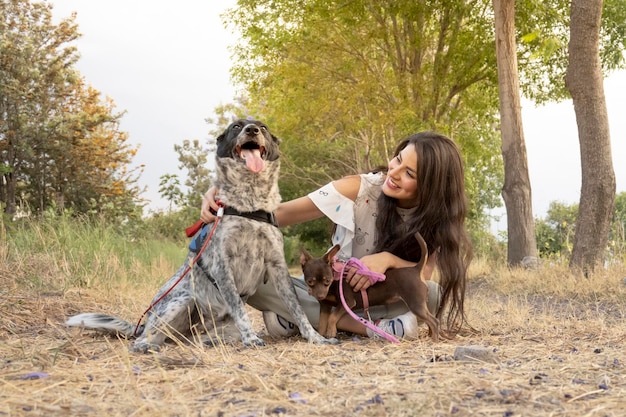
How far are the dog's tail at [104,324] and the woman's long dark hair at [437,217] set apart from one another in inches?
75.0

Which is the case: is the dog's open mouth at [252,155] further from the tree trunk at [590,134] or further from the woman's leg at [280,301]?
the tree trunk at [590,134]

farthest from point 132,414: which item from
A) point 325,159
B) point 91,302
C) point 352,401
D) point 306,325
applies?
point 325,159

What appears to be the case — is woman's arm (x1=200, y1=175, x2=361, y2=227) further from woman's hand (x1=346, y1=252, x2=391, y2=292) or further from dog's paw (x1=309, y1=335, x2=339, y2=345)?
dog's paw (x1=309, y1=335, x2=339, y2=345)

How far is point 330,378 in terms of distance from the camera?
3000 millimetres

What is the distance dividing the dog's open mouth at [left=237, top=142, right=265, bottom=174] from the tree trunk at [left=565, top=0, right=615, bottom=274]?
6.97 m

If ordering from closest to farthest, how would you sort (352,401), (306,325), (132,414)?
(132,414) < (352,401) < (306,325)

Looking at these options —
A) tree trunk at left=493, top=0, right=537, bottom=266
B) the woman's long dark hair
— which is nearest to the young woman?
the woman's long dark hair

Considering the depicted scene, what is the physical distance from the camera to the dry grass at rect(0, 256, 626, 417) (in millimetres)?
2512

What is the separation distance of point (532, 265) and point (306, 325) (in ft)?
25.9

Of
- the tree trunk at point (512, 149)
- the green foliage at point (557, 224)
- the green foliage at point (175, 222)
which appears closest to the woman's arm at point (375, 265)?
the tree trunk at point (512, 149)

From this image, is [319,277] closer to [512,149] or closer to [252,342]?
[252,342]

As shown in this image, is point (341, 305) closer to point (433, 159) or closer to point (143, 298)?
point (433, 159)

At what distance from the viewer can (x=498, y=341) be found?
14.9 ft

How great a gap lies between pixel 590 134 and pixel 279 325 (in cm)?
697
